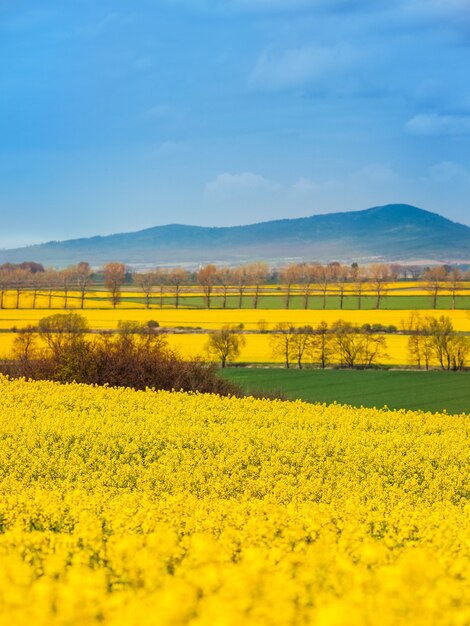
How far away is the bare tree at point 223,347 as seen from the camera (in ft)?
157

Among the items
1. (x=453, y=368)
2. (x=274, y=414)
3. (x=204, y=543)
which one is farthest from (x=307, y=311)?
(x=204, y=543)

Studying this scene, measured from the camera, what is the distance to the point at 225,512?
8812 mm

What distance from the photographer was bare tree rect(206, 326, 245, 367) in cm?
4791

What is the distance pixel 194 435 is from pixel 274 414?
327cm

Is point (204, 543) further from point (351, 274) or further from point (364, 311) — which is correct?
point (351, 274)

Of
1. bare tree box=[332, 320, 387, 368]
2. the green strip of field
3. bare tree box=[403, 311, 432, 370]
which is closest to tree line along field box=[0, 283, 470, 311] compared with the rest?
the green strip of field

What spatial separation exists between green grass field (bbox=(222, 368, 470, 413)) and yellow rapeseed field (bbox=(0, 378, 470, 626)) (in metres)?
15.6

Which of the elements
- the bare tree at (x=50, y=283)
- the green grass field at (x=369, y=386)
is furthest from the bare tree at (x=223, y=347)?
the bare tree at (x=50, y=283)

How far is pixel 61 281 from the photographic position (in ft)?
319

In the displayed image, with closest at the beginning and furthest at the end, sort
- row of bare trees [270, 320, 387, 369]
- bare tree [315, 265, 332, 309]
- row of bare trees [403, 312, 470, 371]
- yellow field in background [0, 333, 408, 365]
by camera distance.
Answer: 1. row of bare trees [403, 312, 470, 371]
2. row of bare trees [270, 320, 387, 369]
3. yellow field in background [0, 333, 408, 365]
4. bare tree [315, 265, 332, 309]

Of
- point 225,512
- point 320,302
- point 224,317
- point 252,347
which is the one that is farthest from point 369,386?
point 320,302

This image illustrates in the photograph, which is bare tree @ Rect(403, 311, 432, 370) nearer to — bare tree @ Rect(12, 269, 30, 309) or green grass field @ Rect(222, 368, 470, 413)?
green grass field @ Rect(222, 368, 470, 413)

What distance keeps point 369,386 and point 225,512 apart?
31.6 m

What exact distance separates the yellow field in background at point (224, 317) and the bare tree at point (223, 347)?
12.0 metres
